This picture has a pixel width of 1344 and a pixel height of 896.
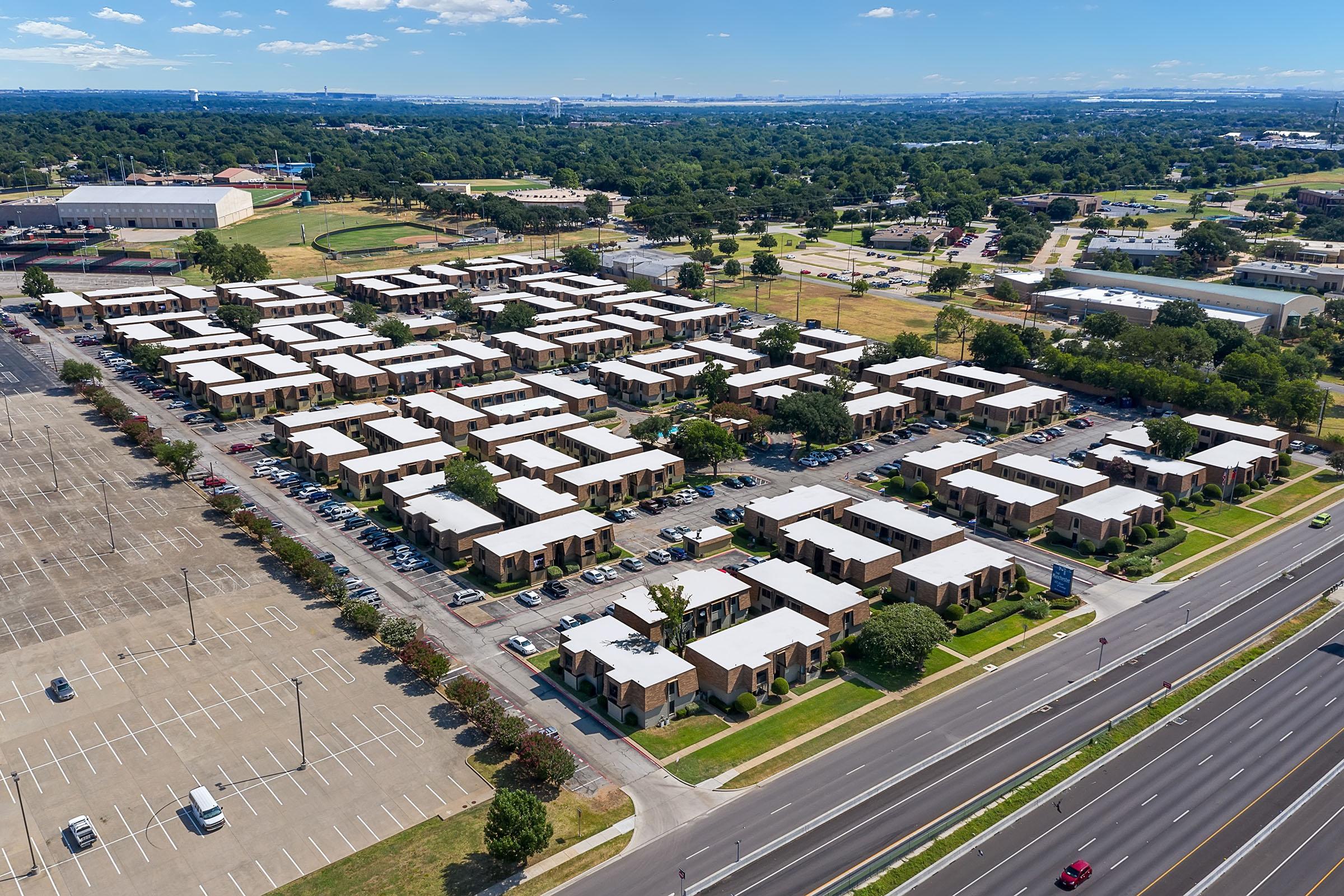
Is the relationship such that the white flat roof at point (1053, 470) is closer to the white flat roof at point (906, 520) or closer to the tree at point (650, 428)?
the white flat roof at point (906, 520)

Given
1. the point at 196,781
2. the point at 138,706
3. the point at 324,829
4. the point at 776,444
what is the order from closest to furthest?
the point at 324,829
the point at 196,781
the point at 138,706
the point at 776,444

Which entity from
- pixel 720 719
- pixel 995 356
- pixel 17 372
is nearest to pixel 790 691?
pixel 720 719

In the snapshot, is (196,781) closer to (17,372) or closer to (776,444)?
(776,444)

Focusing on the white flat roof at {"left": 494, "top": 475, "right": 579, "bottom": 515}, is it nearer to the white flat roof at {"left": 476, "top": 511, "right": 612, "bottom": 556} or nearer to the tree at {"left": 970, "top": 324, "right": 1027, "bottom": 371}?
the white flat roof at {"left": 476, "top": 511, "right": 612, "bottom": 556}

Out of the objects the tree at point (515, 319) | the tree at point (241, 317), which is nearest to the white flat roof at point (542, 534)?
the tree at point (515, 319)

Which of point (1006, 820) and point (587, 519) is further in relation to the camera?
point (587, 519)

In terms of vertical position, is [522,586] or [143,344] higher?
[143,344]

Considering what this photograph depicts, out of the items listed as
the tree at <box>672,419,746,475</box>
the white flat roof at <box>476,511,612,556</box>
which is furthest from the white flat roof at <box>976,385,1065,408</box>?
the white flat roof at <box>476,511,612,556</box>
